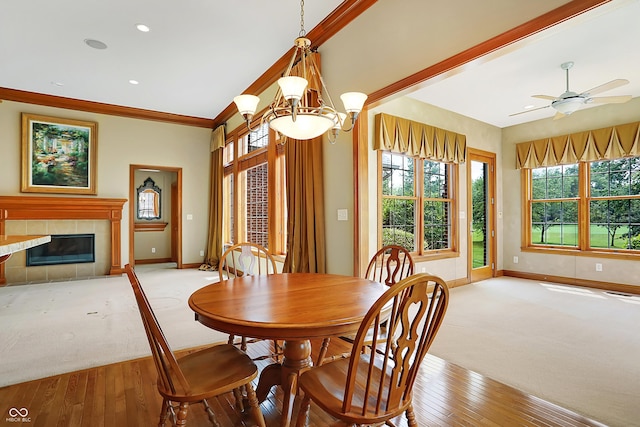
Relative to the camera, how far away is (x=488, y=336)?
3.02 meters

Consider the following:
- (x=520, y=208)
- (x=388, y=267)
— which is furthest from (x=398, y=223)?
(x=520, y=208)

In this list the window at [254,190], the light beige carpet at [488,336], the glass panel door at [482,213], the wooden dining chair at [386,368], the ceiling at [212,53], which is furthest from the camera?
the glass panel door at [482,213]

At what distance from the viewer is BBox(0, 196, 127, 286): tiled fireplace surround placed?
17.1ft

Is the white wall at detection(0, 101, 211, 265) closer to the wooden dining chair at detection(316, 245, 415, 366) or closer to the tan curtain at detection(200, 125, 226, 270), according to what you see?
the tan curtain at detection(200, 125, 226, 270)

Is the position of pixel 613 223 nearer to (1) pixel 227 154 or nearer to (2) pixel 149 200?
(1) pixel 227 154

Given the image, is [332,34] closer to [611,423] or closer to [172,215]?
[611,423]

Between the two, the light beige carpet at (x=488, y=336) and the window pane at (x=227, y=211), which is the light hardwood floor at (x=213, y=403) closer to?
the light beige carpet at (x=488, y=336)

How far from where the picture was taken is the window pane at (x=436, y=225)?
4832 millimetres

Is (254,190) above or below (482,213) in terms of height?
above

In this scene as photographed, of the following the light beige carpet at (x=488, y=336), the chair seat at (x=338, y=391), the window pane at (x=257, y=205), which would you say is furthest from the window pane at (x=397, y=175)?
the chair seat at (x=338, y=391)

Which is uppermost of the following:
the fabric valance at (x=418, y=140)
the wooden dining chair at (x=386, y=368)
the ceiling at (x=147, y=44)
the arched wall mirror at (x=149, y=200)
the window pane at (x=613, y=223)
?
the ceiling at (x=147, y=44)

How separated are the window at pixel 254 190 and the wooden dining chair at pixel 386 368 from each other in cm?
340

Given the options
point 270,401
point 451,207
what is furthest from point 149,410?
point 451,207

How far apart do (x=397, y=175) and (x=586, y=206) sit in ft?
11.3
